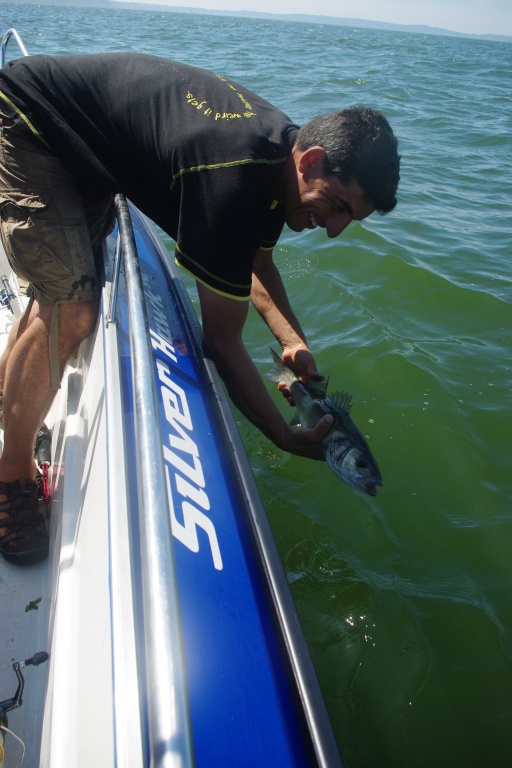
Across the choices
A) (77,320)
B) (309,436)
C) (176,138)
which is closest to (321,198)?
(176,138)

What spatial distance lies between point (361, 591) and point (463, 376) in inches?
97.9

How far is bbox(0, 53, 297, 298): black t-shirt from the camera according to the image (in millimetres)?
2068

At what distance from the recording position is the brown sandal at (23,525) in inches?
99.5

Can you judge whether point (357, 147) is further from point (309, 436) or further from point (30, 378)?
point (30, 378)

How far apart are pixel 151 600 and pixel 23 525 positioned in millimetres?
1747

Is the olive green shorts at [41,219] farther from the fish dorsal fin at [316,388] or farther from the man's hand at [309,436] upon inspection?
the fish dorsal fin at [316,388]

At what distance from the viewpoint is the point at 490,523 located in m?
3.41

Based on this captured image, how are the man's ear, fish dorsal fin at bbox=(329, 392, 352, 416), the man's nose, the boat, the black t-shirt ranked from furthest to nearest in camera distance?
1. fish dorsal fin at bbox=(329, 392, 352, 416)
2. the man's nose
3. the man's ear
4. the black t-shirt
5. the boat

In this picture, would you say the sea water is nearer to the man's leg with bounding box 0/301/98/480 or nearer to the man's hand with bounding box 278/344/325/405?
the man's hand with bounding box 278/344/325/405

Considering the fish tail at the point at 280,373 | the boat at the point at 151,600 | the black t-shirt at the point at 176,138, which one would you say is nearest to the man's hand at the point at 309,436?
the boat at the point at 151,600

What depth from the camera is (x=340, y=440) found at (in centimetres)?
281

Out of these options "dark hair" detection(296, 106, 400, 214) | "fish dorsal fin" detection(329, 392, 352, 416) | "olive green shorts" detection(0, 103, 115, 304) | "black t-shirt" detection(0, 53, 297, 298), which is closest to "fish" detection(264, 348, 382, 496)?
"fish dorsal fin" detection(329, 392, 352, 416)

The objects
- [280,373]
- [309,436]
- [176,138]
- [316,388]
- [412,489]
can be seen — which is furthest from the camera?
[412,489]

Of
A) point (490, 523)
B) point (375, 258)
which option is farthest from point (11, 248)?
point (375, 258)
